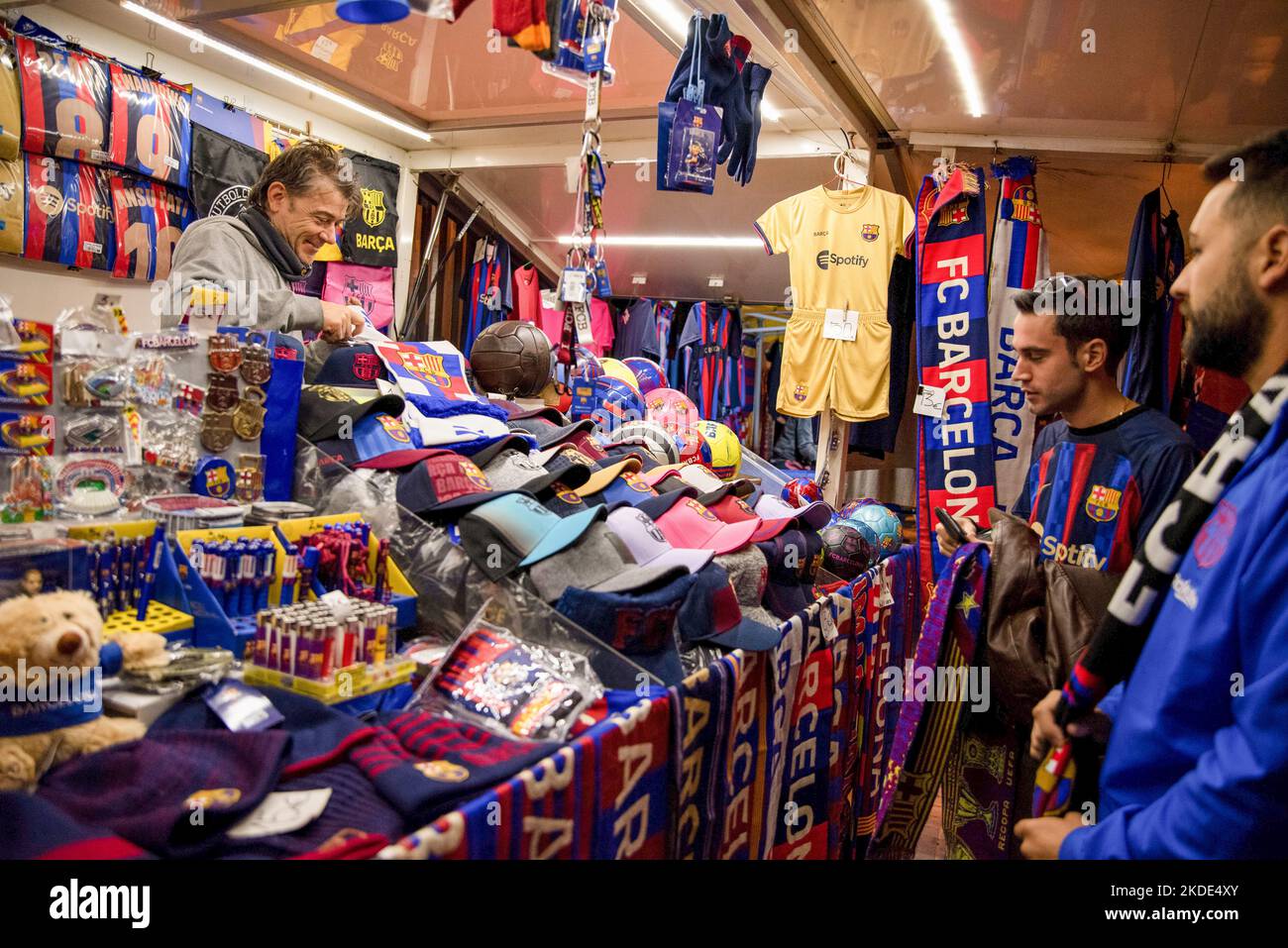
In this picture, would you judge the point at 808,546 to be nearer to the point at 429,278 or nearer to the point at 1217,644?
the point at 1217,644

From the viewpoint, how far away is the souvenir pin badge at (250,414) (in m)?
1.61

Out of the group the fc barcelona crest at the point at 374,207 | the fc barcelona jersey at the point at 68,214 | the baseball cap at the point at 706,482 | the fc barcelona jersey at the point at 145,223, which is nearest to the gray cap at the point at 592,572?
the baseball cap at the point at 706,482

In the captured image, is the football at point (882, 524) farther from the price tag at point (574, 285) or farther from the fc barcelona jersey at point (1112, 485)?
the price tag at point (574, 285)

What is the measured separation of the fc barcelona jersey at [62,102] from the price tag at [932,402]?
4.06 m

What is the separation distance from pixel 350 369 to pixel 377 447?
0.41 m

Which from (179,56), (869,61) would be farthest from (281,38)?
(869,61)

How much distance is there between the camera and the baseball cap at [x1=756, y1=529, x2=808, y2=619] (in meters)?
2.04

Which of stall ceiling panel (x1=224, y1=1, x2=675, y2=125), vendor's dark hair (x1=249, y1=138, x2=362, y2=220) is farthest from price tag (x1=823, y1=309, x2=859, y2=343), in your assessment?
vendor's dark hair (x1=249, y1=138, x2=362, y2=220)

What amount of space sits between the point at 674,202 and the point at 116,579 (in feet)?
15.8

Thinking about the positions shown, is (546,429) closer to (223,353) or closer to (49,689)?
(223,353)

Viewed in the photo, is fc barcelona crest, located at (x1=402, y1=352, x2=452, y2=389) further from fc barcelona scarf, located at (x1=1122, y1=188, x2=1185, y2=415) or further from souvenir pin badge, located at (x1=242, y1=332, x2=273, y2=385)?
fc barcelona scarf, located at (x1=1122, y1=188, x2=1185, y2=415)

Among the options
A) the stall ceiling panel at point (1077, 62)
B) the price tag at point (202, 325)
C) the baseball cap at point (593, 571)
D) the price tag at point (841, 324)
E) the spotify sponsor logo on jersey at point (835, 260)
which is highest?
the stall ceiling panel at point (1077, 62)

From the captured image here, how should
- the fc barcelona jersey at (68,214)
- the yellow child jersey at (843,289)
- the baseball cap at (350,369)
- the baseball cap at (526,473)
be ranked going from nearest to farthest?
the baseball cap at (526,473)
the baseball cap at (350,369)
the fc barcelona jersey at (68,214)
the yellow child jersey at (843,289)

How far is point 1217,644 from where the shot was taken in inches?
38.2
